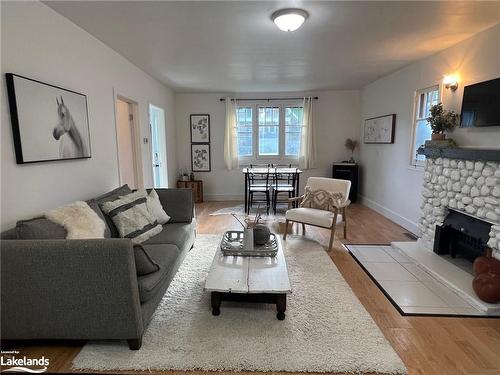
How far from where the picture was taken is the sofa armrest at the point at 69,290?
1.64 metres

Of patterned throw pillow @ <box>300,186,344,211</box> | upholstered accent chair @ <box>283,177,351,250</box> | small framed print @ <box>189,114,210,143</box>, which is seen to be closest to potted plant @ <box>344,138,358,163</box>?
upholstered accent chair @ <box>283,177,351,250</box>

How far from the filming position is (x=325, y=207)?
3.96m

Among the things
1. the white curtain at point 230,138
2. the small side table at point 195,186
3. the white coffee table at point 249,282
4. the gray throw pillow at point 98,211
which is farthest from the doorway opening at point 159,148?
the white coffee table at point 249,282

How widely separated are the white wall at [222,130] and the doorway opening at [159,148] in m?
0.94

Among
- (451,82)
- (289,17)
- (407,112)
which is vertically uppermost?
(289,17)

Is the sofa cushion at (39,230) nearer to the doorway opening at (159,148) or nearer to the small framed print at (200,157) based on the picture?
the doorway opening at (159,148)

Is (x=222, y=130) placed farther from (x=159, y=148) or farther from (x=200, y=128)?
(x=159, y=148)

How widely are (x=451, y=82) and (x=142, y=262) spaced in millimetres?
3737

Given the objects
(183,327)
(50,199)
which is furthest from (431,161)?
(50,199)

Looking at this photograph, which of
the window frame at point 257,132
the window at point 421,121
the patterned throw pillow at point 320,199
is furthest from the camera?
the window frame at point 257,132

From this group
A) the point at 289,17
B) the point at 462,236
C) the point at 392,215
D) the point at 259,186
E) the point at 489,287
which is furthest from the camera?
the point at 259,186

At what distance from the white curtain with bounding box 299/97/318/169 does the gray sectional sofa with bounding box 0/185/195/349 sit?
5065 millimetres

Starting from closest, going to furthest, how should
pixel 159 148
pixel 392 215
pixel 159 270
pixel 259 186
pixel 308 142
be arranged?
pixel 159 270 < pixel 392 215 < pixel 159 148 < pixel 259 186 < pixel 308 142

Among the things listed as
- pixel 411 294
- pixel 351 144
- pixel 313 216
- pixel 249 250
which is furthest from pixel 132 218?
pixel 351 144
